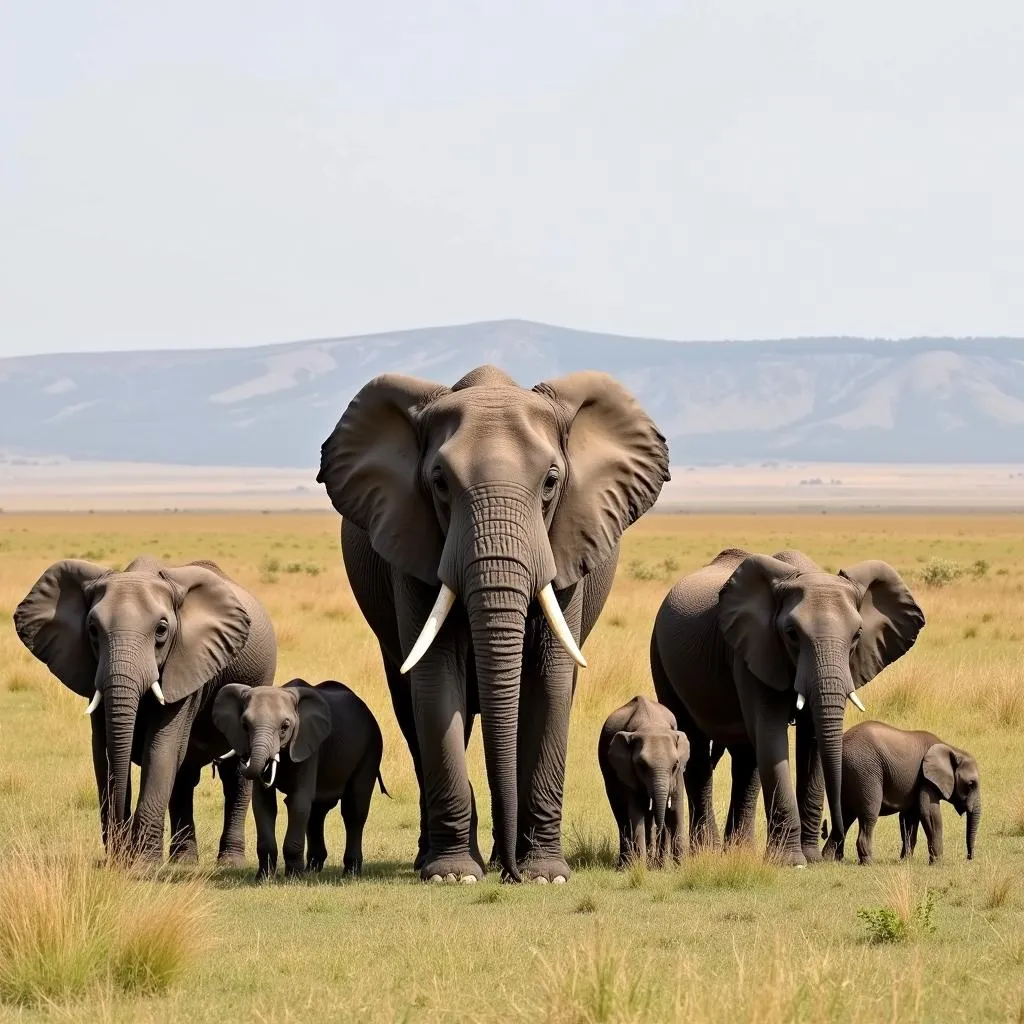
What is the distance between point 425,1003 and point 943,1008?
2156 millimetres

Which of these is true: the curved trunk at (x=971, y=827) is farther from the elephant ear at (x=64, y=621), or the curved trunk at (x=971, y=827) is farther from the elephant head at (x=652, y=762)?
the elephant ear at (x=64, y=621)

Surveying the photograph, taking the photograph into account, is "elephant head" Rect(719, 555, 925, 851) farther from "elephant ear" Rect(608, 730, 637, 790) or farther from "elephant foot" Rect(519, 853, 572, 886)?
"elephant foot" Rect(519, 853, 572, 886)

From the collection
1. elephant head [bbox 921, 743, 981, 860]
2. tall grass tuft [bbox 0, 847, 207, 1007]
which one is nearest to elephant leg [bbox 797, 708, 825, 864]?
elephant head [bbox 921, 743, 981, 860]

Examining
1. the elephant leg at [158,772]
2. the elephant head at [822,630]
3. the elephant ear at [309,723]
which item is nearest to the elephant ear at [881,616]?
the elephant head at [822,630]

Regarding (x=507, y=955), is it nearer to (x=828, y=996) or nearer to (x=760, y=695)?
(x=828, y=996)

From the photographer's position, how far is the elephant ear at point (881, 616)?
1363 cm

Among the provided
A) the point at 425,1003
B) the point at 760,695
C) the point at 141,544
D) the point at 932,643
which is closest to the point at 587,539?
the point at 760,695

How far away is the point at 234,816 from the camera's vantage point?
13273 mm

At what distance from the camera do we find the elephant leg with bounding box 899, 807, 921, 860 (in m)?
13.2

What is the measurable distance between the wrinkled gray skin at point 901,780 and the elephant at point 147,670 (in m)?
4.06

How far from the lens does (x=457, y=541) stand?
11.4 m

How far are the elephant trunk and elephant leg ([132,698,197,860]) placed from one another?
156 inches

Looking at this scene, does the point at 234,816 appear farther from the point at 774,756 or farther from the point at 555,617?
the point at 774,756

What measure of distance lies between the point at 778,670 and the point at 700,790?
5.12ft
